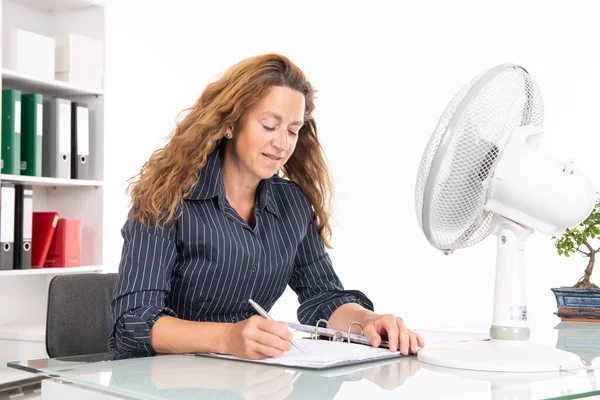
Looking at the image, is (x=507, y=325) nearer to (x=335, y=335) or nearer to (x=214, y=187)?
(x=335, y=335)

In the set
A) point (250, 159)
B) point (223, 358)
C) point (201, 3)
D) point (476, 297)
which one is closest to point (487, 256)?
point (476, 297)

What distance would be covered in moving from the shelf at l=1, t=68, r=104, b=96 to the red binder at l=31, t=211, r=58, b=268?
51 centimetres

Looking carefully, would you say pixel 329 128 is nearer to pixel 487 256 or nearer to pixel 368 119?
pixel 368 119

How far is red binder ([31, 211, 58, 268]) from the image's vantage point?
301 cm

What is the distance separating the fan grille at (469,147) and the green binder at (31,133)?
203 centimetres

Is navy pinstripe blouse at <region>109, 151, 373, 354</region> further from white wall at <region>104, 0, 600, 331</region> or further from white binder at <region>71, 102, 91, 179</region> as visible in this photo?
white wall at <region>104, 0, 600, 331</region>

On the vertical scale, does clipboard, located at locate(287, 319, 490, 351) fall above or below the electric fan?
below

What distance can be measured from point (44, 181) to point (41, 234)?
0.25 m

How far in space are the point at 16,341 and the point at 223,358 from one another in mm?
1867

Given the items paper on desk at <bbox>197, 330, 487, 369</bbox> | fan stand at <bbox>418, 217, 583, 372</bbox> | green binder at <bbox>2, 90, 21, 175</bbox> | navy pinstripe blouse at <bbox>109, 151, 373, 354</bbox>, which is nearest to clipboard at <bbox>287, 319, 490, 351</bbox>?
paper on desk at <bbox>197, 330, 487, 369</bbox>

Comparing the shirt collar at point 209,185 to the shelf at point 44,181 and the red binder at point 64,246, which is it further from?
the red binder at point 64,246

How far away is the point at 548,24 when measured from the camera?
3752 millimetres

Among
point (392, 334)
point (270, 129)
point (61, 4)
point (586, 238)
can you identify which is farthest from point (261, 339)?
point (61, 4)

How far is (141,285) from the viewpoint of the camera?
4.87 feet
